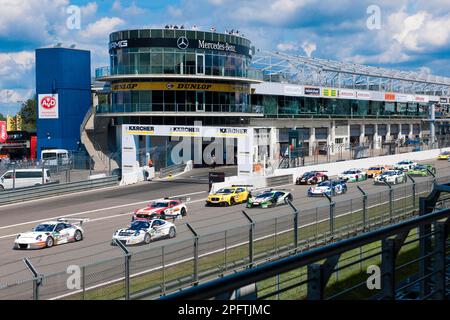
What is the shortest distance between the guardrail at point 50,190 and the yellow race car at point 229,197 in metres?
11.5

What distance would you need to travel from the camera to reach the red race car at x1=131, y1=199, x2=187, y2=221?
95.6ft

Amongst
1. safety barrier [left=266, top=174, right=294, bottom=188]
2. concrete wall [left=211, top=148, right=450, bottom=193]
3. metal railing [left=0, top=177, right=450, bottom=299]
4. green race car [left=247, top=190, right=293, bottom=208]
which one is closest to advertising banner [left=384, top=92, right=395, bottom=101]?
concrete wall [left=211, top=148, right=450, bottom=193]

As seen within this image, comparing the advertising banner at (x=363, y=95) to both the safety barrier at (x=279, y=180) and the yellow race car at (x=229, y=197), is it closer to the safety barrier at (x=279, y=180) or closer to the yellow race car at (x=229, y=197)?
the safety barrier at (x=279, y=180)

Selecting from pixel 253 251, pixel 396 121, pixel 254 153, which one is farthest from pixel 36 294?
pixel 396 121

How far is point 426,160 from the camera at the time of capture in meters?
66.1

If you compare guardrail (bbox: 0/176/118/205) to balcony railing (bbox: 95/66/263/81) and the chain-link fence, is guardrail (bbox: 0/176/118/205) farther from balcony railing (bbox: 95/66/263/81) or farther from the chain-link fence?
balcony railing (bbox: 95/66/263/81)

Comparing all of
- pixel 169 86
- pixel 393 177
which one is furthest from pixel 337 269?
pixel 169 86

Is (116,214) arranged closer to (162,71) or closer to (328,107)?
(162,71)

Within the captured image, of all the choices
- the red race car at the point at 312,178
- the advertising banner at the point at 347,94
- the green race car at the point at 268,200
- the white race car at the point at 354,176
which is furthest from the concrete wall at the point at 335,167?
the advertising banner at the point at 347,94

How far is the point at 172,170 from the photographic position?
5019 centimetres

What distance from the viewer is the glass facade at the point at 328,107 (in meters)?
68.5

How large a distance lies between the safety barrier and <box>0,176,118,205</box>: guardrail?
37.6 feet
